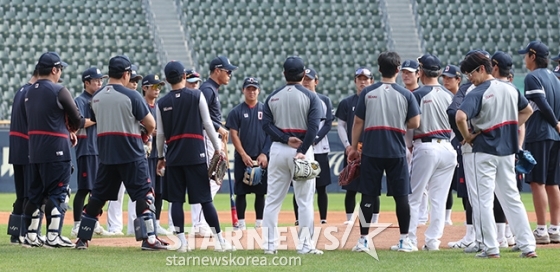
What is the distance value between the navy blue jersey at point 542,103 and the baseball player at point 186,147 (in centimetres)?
361

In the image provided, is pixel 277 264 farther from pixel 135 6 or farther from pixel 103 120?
pixel 135 6

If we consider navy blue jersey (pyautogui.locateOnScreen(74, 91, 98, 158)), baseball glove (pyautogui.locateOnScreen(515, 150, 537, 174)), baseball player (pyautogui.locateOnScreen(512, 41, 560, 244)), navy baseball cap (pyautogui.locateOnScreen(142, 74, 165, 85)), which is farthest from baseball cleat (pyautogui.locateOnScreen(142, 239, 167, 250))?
baseball player (pyautogui.locateOnScreen(512, 41, 560, 244))

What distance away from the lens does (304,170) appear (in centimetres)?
950

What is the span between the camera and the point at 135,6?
28.0m

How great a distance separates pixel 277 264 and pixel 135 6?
20.3 meters

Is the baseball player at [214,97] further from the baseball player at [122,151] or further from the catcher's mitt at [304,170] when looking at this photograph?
the catcher's mitt at [304,170]

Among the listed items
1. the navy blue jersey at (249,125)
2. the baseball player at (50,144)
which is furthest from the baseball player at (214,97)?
the baseball player at (50,144)

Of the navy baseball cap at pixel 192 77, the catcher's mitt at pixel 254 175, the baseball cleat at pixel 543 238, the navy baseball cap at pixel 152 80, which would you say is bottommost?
the baseball cleat at pixel 543 238

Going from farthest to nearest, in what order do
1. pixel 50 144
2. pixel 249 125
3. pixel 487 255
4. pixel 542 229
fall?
pixel 249 125 → pixel 542 229 → pixel 50 144 → pixel 487 255

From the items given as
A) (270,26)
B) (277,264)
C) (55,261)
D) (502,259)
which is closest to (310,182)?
(277,264)

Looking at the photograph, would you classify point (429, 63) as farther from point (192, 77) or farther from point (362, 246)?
point (192, 77)

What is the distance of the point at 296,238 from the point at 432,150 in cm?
189

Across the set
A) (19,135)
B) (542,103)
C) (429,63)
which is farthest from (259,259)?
(542,103)

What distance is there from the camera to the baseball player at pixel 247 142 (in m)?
13.2
